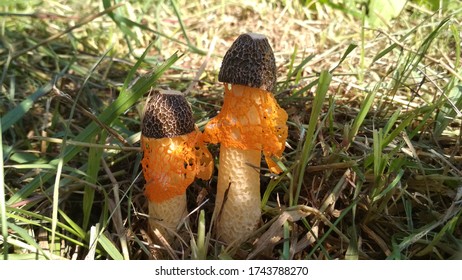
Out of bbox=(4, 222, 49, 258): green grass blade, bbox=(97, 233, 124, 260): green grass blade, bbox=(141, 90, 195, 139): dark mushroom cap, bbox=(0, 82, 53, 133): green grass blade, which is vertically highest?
bbox=(141, 90, 195, 139): dark mushroom cap

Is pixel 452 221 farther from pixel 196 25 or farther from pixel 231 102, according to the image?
pixel 196 25

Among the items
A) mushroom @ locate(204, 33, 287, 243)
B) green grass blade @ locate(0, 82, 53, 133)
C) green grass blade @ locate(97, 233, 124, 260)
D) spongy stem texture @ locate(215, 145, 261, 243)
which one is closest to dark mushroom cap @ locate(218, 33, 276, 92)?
mushroom @ locate(204, 33, 287, 243)

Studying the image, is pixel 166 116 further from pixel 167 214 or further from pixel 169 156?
pixel 167 214

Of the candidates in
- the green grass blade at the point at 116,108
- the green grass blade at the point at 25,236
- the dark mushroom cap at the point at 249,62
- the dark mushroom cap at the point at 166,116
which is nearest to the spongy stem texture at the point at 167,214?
the dark mushroom cap at the point at 166,116

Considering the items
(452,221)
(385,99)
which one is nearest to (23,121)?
(385,99)

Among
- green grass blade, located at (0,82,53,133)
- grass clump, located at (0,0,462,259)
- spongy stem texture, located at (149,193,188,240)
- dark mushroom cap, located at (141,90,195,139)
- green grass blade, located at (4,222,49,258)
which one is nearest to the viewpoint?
green grass blade, located at (4,222,49,258)

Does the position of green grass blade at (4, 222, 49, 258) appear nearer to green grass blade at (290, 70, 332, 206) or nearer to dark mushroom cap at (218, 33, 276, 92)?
dark mushroom cap at (218, 33, 276, 92)

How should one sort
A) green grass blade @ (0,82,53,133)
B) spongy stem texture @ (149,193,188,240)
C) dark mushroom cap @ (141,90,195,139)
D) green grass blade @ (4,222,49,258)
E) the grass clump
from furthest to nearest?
1. green grass blade @ (0,82,53,133)
2. spongy stem texture @ (149,193,188,240)
3. the grass clump
4. dark mushroom cap @ (141,90,195,139)
5. green grass blade @ (4,222,49,258)
